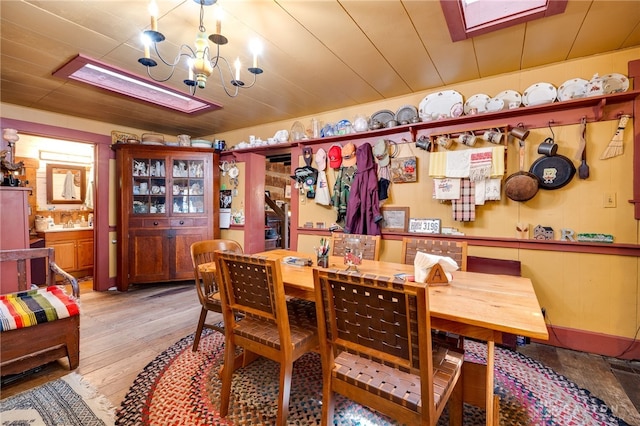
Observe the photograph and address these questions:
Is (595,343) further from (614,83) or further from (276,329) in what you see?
(276,329)

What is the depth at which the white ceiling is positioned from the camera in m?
1.80

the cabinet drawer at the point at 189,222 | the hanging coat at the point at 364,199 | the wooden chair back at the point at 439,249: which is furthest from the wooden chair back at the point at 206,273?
the cabinet drawer at the point at 189,222

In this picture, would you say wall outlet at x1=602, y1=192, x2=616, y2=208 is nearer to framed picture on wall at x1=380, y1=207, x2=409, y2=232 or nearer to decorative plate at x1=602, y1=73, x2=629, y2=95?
decorative plate at x1=602, y1=73, x2=629, y2=95

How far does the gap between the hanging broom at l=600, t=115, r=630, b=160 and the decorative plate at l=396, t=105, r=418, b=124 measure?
5.09 ft

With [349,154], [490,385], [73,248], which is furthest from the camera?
[73,248]

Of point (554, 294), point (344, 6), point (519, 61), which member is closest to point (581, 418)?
point (554, 294)

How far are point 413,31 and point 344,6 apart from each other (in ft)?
1.90

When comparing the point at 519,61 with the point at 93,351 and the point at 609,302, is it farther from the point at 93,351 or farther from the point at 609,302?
the point at 93,351

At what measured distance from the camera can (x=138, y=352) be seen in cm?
229

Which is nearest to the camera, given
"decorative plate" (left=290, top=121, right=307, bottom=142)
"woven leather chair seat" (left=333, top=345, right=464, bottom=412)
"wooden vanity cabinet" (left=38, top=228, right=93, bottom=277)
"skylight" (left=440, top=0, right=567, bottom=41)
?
"woven leather chair seat" (left=333, top=345, right=464, bottom=412)

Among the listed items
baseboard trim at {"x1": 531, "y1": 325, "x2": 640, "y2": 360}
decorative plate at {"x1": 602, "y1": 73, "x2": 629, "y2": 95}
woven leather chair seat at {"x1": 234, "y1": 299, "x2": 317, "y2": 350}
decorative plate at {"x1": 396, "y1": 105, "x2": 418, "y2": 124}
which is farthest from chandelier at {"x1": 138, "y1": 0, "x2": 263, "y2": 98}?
baseboard trim at {"x1": 531, "y1": 325, "x2": 640, "y2": 360}

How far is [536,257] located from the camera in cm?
248

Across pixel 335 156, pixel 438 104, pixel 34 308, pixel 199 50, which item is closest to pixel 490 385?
pixel 199 50

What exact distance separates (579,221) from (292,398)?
2616 millimetres
